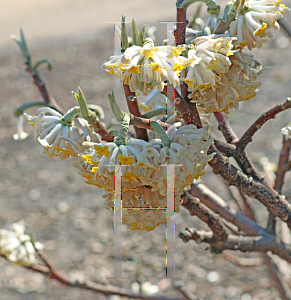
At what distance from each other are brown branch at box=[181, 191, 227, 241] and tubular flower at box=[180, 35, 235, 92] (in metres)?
0.67

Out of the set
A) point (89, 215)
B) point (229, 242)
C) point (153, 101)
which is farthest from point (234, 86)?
point (89, 215)

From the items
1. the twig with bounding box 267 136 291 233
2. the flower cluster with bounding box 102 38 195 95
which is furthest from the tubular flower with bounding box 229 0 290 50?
the twig with bounding box 267 136 291 233

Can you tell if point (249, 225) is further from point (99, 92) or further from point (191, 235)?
point (99, 92)

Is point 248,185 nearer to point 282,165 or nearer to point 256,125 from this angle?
point 256,125

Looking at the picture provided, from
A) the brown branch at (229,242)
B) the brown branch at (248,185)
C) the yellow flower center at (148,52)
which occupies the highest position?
the yellow flower center at (148,52)

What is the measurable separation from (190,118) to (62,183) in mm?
3212

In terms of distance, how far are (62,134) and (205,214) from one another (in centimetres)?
75

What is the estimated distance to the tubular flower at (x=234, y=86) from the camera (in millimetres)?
721

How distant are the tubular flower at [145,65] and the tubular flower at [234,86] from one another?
0.11 meters

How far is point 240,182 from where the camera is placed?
3.30 feet

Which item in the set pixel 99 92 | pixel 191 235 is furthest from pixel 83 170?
pixel 99 92

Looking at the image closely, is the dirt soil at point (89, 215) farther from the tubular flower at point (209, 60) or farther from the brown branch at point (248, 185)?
the tubular flower at point (209, 60)

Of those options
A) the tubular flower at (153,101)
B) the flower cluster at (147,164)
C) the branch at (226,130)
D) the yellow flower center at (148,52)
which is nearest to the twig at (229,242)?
the branch at (226,130)

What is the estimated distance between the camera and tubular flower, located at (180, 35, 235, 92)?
0.66 meters
